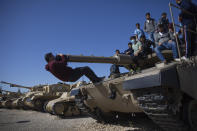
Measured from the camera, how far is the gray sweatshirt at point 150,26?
7.11 metres

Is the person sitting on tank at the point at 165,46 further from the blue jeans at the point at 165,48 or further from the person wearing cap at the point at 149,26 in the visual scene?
the person wearing cap at the point at 149,26

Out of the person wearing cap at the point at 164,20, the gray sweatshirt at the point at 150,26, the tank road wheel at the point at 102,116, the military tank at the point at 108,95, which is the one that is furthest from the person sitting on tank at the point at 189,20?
the tank road wheel at the point at 102,116

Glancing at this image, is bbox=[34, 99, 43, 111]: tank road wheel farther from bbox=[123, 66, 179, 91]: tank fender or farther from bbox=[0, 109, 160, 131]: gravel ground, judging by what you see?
bbox=[123, 66, 179, 91]: tank fender

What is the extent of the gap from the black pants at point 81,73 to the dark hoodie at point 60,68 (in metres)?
0.15

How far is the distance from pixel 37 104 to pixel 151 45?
1143 cm

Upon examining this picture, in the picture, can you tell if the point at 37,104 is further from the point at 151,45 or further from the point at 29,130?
the point at 151,45

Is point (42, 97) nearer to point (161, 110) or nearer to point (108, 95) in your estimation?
point (108, 95)

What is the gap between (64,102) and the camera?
35.7 ft

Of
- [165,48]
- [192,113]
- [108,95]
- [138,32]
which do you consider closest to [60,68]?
[108,95]

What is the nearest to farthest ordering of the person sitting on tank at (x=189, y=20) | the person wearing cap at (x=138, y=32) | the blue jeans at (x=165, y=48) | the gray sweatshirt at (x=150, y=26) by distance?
the person sitting on tank at (x=189, y=20) → the blue jeans at (x=165, y=48) → the gray sweatshirt at (x=150, y=26) → the person wearing cap at (x=138, y=32)

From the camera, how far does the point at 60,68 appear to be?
14.3 ft

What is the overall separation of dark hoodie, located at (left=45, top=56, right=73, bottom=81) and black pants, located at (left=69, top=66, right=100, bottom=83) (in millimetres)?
146

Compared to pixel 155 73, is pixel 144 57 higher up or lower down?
higher up

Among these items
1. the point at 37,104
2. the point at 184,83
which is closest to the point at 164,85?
the point at 184,83
